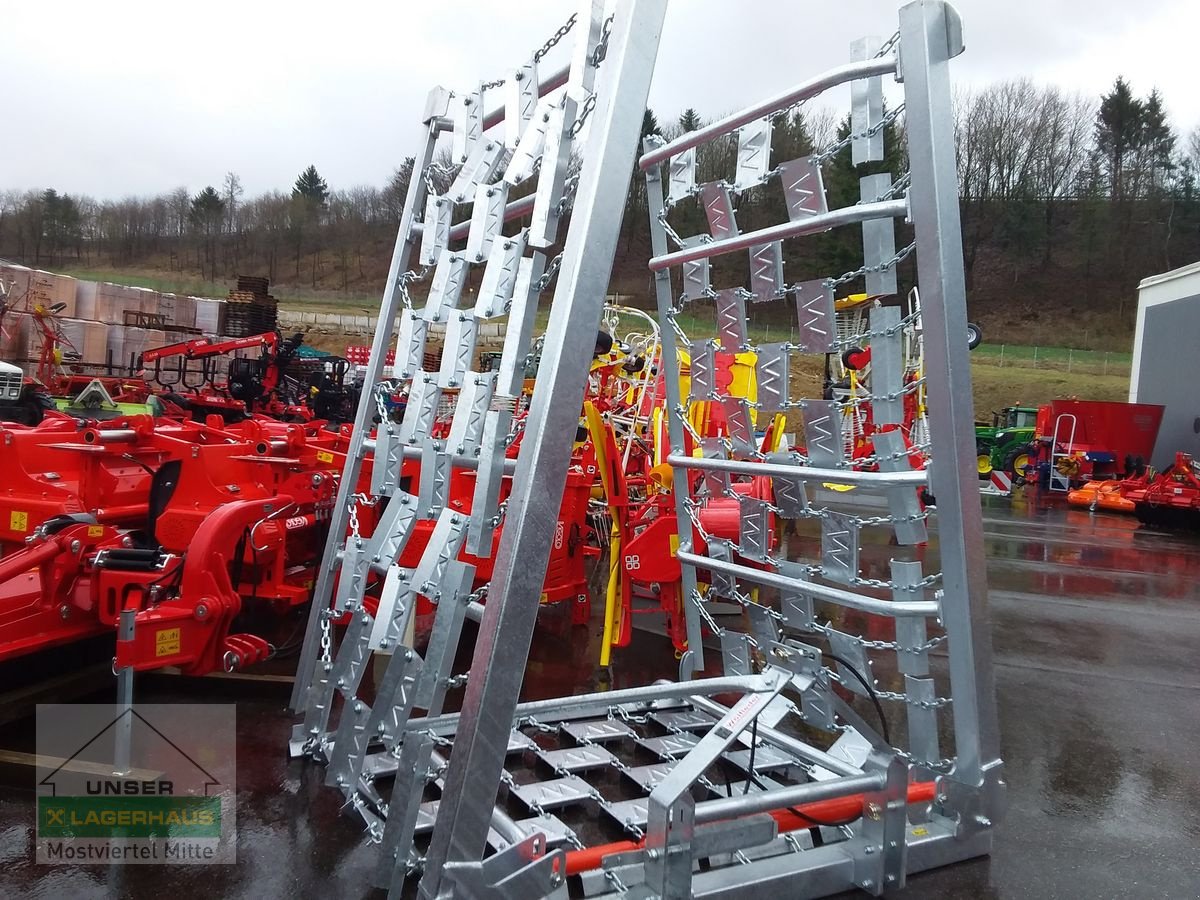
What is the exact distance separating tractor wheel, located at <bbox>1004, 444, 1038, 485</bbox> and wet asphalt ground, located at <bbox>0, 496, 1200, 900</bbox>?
539 inches

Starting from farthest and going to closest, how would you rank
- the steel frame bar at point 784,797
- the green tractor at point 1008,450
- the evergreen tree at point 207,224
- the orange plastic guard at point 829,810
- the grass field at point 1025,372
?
the evergreen tree at point 207,224
the grass field at point 1025,372
the green tractor at point 1008,450
the orange plastic guard at point 829,810
the steel frame bar at point 784,797

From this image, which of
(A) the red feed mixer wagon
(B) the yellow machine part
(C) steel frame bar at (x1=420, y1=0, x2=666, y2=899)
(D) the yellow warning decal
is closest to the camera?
(C) steel frame bar at (x1=420, y1=0, x2=666, y2=899)

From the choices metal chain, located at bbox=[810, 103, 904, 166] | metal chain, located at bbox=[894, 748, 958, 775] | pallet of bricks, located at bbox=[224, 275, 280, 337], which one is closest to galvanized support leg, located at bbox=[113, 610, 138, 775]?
metal chain, located at bbox=[894, 748, 958, 775]

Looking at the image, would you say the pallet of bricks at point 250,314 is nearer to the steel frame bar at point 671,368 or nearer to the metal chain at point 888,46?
the steel frame bar at point 671,368

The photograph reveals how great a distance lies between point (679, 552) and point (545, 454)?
4.97 feet

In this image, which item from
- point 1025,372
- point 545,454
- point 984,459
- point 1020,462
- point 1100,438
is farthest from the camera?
point 1025,372

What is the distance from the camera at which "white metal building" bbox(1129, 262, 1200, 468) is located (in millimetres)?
20500

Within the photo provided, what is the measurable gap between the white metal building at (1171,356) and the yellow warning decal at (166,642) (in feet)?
75.2

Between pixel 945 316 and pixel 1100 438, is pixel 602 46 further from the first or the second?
pixel 1100 438

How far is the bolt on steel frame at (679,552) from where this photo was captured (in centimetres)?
211

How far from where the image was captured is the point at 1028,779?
3.70m

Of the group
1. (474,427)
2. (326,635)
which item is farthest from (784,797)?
(326,635)

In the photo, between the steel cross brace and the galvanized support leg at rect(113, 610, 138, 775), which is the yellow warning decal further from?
the steel cross brace

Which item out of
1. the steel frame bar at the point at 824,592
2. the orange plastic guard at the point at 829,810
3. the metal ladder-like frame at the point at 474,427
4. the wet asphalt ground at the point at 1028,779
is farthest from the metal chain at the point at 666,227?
the wet asphalt ground at the point at 1028,779
